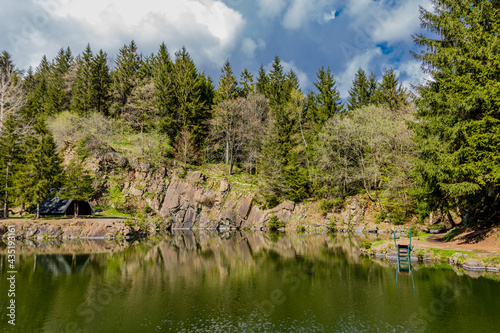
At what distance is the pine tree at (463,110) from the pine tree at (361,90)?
43.0 m

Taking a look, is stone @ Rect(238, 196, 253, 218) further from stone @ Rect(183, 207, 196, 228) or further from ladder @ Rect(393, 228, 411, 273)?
ladder @ Rect(393, 228, 411, 273)

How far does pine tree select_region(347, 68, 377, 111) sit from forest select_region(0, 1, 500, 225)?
0.27 metres

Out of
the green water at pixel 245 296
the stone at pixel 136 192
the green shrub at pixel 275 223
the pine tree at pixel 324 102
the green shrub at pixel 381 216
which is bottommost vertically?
the green water at pixel 245 296

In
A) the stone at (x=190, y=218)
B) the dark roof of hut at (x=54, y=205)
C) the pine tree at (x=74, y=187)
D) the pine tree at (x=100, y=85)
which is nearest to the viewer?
the pine tree at (x=74, y=187)

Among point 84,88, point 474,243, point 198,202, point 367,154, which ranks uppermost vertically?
point 84,88

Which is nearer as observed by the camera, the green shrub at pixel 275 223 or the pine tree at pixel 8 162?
the pine tree at pixel 8 162

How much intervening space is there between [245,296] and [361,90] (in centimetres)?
6280

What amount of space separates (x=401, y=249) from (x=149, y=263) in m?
22.0

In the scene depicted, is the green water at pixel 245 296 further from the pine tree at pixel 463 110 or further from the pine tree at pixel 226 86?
the pine tree at pixel 226 86

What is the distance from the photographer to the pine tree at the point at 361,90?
219 ft

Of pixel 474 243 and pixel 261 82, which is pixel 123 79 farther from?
pixel 474 243

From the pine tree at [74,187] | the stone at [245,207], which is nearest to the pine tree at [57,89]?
the pine tree at [74,187]

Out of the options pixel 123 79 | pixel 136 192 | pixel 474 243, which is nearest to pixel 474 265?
pixel 474 243

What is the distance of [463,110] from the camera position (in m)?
21.4
